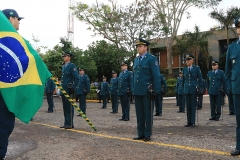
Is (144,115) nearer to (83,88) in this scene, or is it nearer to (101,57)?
(83,88)

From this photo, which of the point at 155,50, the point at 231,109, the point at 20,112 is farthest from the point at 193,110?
the point at 155,50

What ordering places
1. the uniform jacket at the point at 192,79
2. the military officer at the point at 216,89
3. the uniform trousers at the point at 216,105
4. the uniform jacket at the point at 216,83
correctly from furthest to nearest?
the uniform jacket at the point at 216,83 < the military officer at the point at 216,89 < the uniform trousers at the point at 216,105 < the uniform jacket at the point at 192,79

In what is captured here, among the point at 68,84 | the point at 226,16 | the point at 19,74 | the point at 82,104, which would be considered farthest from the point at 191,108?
the point at 226,16

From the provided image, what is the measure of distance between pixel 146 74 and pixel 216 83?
15.9ft

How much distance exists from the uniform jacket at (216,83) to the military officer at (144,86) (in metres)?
4.67

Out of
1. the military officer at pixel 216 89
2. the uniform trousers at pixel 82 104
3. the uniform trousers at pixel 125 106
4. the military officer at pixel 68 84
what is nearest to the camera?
the military officer at pixel 68 84

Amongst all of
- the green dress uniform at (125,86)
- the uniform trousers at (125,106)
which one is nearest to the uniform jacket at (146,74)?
the uniform trousers at (125,106)

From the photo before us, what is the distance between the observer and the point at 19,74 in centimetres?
334

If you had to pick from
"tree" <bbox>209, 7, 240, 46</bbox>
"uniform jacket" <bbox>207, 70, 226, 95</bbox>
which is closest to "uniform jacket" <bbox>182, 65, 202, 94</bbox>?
"uniform jacket" <bbox>207, 70, 226, 95</bbox>

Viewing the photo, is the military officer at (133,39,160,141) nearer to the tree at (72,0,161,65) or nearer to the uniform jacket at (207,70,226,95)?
the uniform jacket at (207,70,226,95)

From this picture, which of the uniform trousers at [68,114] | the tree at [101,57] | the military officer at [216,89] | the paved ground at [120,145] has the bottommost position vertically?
the paved ground at [120,145]

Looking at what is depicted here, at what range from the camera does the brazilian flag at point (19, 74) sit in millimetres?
3258

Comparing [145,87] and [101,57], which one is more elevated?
[101,57]

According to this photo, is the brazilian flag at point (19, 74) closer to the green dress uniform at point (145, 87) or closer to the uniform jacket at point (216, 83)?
the green dress uniform at point (145, 87)
